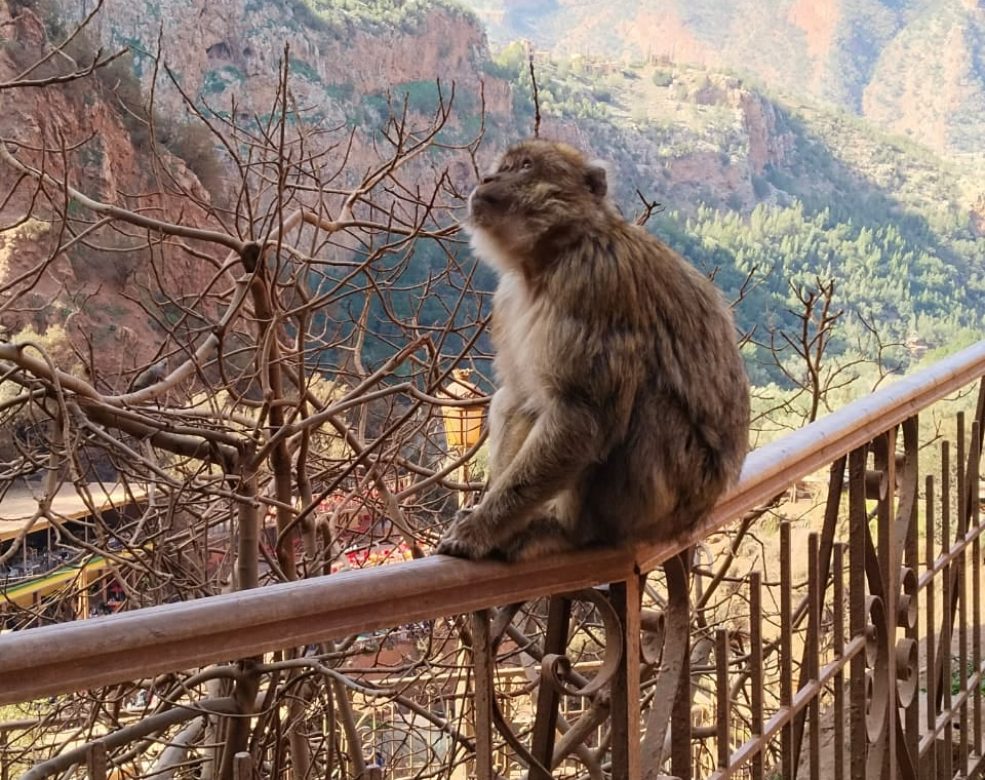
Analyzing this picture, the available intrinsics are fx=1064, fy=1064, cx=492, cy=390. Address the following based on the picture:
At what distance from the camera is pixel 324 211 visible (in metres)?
6.23

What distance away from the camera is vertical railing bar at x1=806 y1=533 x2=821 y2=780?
204cm

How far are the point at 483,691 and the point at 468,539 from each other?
22.5 inches

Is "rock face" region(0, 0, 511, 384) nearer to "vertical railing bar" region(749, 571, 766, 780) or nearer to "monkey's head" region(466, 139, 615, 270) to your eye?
"monkey's head" region(466, 139, 615, 270)

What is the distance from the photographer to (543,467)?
7.02ft

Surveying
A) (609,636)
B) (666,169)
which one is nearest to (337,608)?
(609,636)

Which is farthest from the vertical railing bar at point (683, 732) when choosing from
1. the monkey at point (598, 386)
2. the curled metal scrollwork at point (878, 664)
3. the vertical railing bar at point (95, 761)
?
the vertical railing bar at point (95, 761)

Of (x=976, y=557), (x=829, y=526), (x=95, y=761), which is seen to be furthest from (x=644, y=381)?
(x=95, y=761)

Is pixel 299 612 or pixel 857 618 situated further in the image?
pixel 857 618

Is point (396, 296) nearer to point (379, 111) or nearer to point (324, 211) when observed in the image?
point (324, 211)

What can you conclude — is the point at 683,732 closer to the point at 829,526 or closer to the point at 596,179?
the point at 829,526

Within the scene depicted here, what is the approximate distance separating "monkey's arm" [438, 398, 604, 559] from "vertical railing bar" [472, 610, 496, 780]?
594 millimetres

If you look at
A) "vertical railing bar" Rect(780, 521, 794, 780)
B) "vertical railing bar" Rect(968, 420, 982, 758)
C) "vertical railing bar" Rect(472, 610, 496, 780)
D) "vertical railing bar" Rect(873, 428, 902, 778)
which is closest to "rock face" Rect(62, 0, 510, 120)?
"vertical railing bar" Rect(968, 420, 982, 758)

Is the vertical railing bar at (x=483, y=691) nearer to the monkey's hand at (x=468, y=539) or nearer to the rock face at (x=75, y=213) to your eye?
the monkey's hand at (x=468, y=539)

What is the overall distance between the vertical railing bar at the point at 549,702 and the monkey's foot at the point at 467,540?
0.28 meters
